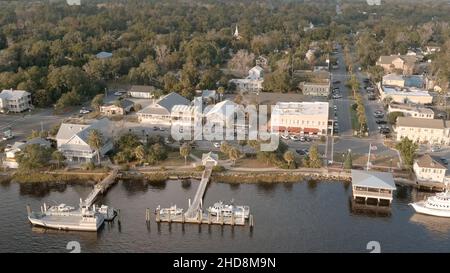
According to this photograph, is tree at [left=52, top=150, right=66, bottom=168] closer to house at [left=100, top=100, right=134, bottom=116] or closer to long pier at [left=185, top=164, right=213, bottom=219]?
long pier at [left=185, top=164, right=213, bottom=219]

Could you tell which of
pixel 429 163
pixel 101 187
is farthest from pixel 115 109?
pixel 429 163

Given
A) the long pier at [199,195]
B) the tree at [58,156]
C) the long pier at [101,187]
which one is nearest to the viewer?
the long pier at [199,195]

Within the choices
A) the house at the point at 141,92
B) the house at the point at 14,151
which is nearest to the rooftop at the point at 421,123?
the house at the point at 141,92

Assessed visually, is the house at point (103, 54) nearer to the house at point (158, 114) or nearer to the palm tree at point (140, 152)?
the house at point (158, 114)

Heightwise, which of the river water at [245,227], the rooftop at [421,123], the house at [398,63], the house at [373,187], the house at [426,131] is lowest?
the river water at [245,227]

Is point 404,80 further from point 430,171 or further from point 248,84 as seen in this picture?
point 430,171

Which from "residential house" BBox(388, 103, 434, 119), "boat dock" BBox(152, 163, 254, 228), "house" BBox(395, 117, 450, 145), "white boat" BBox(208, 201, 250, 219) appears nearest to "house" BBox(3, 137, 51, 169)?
"boat dock" BBox(152, 163, 254, 228)

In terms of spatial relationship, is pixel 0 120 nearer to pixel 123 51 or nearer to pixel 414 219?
pixel 123 51
